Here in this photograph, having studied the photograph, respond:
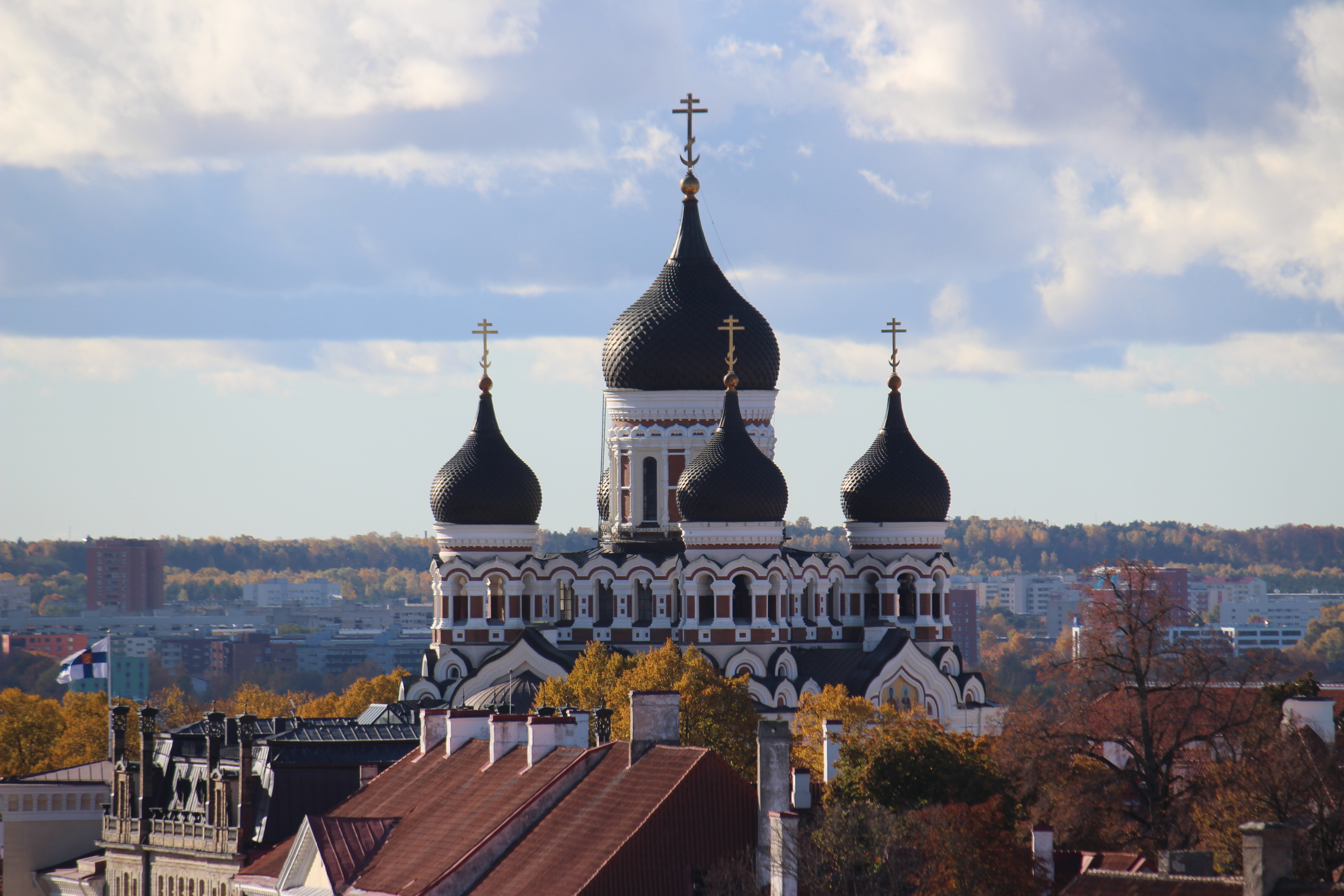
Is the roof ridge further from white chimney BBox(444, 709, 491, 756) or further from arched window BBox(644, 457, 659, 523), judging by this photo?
arched window BBox(644, 457, 659, 523)

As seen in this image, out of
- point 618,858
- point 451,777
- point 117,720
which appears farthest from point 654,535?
point 618,858

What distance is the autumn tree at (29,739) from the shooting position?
87.2 metres

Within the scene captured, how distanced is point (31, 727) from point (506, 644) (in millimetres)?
20455

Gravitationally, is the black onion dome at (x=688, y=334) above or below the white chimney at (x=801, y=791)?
above

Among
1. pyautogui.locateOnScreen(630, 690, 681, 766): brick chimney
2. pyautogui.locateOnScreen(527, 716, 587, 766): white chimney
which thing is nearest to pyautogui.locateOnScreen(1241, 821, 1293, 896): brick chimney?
pyautogui.locateOnScreen(630, 690, 681, 766): brick chimney

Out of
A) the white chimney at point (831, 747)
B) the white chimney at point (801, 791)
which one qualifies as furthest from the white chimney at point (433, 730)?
the white chimney at point (801, 791)

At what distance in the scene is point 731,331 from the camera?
251ft

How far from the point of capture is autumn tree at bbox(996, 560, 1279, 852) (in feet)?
148

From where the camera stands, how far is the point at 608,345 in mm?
80500

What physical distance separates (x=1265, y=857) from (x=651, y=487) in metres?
47.1

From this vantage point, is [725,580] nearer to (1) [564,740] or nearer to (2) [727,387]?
(2) [727,387]

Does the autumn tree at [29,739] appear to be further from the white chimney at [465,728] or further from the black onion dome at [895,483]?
the white chimney at [465,728]

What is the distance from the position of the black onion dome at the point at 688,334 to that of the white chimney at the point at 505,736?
34.1m

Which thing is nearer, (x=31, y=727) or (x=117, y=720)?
(x=117, y=720)
